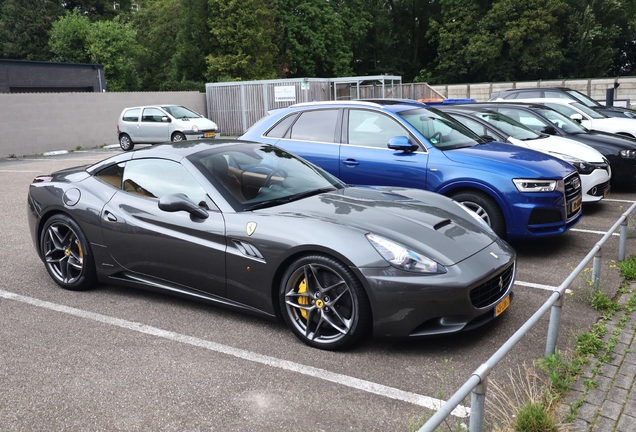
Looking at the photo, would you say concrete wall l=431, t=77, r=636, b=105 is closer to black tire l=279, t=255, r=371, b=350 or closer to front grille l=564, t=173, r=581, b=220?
front grille l=564, t=173, r=581, b=220

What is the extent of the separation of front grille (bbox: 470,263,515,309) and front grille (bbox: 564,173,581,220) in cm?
241

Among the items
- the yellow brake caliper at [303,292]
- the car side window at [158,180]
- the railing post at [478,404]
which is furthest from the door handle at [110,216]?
the railing post at [478,404]

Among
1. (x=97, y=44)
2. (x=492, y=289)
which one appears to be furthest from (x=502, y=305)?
(x=97, y=44)

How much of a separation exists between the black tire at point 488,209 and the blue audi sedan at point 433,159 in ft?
0.03

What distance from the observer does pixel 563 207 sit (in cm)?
632

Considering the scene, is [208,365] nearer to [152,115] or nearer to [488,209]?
[488,209]

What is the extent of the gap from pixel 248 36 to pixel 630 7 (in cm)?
3340

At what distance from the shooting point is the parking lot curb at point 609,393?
3.13 m

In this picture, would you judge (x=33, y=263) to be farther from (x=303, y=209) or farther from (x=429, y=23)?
(x=429, y=23)

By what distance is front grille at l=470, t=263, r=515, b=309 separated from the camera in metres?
3.98

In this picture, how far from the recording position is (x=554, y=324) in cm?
362

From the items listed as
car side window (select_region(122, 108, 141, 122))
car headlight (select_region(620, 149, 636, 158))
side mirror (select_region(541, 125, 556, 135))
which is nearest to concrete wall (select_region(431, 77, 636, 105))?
car side window (select_region(122, 108, 141, 122))

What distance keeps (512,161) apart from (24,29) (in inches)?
1896

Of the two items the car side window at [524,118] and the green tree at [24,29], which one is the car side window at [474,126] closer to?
the car side window at [524,118]
